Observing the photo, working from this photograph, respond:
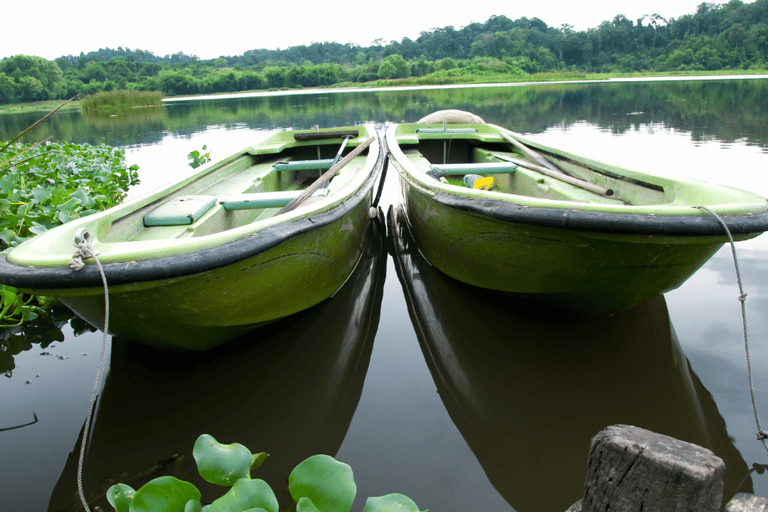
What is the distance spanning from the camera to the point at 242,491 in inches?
48.8

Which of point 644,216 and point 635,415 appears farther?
point 635,415

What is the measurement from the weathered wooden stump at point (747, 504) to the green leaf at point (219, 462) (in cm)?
127

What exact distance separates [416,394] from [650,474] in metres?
1.50

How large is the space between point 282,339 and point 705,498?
2336 millimetres

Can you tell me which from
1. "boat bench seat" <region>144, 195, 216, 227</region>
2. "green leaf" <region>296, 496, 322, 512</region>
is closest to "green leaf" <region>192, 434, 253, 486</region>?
"green leaf" <region>296, 496, 322, 512</region>

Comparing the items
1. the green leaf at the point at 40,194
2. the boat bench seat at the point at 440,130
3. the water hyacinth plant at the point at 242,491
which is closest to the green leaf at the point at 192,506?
the water hyacinth plant at the point at 242,491

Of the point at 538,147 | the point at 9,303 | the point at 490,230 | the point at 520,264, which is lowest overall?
the point at 9,303

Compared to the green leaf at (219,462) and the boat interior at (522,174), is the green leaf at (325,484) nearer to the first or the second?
the green leaf at (219,462)

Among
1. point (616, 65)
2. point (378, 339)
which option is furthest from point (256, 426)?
point (616, 65)

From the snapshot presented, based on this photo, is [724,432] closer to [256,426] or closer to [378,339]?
[378,339]

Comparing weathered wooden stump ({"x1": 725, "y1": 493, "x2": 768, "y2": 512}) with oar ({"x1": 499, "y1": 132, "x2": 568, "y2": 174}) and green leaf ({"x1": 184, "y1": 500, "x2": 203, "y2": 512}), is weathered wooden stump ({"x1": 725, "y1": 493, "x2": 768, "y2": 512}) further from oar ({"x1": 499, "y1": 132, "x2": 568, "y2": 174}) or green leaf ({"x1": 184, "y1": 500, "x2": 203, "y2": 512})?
oar ({"x1": 499, "y1": 132, "x2": 568, "y2": 174})

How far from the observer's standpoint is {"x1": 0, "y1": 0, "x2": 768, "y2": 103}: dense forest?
42.1 metres

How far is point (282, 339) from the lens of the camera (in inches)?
113

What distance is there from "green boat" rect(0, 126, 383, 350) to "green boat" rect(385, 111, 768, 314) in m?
0.72
